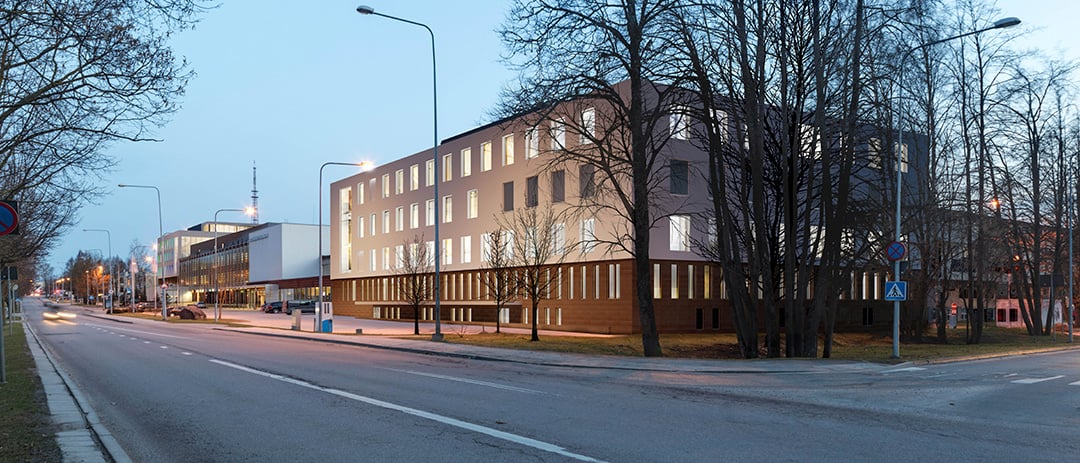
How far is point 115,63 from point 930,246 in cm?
3404

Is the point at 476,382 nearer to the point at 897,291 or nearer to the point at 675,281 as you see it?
the point at 897,291

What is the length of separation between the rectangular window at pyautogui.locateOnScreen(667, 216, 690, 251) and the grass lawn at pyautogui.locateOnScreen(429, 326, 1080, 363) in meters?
4.72

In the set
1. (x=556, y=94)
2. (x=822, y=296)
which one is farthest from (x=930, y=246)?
(x=556, y=94)

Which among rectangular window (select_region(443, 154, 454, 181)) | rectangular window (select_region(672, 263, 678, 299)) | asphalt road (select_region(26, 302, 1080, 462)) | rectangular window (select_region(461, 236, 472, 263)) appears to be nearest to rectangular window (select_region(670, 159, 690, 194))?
rectangular window (select_region(672, 263, 678, 299))

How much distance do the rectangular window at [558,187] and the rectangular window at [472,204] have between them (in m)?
8.89

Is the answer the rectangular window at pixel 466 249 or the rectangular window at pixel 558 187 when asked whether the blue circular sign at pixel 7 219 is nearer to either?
the rectangular window at pixel 558 187

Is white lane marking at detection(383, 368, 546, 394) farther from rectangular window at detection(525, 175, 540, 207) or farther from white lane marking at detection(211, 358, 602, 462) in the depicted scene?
rectangular window at detection(525, 175, 540, 207)

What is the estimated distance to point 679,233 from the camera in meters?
42.0

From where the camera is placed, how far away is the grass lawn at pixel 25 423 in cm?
834

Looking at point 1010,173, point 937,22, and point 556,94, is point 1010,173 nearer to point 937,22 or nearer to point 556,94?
point 937,22

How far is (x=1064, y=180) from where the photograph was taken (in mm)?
43750

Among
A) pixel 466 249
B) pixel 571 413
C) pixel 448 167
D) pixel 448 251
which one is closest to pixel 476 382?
pixel 571 413

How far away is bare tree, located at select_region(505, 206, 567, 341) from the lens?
37.7 meters

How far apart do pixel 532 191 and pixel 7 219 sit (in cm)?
3486
